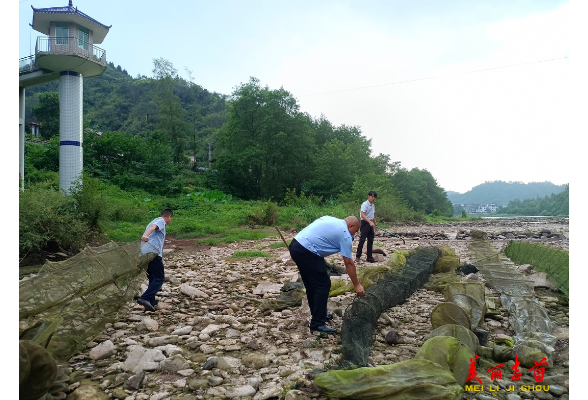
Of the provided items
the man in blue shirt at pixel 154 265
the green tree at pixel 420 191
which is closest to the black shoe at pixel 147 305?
the man in blue shirt at pixel 154 265

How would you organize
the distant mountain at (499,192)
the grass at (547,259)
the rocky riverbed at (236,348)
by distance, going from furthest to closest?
1. the distant mountain at (499,192)
2. the grass at (547,259)
3. the rocky riverbed at (236,348)

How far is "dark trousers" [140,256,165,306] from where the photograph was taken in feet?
16.3

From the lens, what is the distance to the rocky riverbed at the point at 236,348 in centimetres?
290

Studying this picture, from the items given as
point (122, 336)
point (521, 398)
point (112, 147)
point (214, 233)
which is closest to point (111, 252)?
point (122, 336)

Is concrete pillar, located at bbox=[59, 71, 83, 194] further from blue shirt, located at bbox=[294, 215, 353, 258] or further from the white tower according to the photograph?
blue shirt, located at bbox=[294, 215, 353, 258]

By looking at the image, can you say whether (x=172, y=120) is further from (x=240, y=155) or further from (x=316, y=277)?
(x=316, y=277)

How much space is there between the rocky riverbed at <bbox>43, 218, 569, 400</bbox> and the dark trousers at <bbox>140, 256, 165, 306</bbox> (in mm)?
203

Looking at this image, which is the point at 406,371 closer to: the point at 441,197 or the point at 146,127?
the point at 146,127

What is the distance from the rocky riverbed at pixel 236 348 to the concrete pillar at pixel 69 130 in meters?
15.3

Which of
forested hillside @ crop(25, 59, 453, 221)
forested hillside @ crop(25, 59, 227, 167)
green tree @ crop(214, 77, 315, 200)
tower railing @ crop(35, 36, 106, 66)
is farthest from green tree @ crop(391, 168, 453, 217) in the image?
tower railing @ crop(35, 36, 106, 66)

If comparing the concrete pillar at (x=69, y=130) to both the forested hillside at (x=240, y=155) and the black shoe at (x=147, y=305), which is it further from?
the black shoe at (x=147, y=305)

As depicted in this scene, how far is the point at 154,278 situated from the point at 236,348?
189 centimetres

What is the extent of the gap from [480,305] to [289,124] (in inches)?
1207

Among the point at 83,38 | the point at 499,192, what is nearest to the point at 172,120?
the point at 83,38
